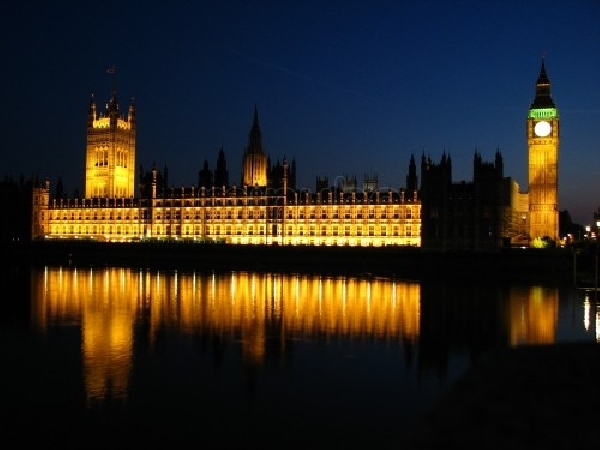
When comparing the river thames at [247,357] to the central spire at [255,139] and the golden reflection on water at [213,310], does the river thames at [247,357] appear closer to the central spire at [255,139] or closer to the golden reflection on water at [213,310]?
the golden reflection on water at [213,310]

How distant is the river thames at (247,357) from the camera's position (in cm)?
1659

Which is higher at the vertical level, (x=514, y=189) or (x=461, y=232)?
(x=514, y=189)

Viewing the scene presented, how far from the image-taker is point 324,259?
8044 cm

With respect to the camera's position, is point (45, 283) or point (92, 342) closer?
point (92, 342)

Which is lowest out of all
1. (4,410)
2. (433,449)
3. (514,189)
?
(4,410)

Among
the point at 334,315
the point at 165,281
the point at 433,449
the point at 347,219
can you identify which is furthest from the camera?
the point at 347,219

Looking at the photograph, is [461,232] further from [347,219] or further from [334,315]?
[334,315]

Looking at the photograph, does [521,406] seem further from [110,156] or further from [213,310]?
[110,156]

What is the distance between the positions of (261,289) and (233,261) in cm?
3545

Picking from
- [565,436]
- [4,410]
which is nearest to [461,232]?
[4,410]

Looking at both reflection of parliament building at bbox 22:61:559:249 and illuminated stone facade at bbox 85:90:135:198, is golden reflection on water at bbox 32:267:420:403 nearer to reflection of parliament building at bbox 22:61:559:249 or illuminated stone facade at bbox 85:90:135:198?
reflection of parliament building at bbox 22:61:559:249

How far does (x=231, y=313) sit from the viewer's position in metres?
36.0

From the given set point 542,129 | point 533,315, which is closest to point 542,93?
point 542,129

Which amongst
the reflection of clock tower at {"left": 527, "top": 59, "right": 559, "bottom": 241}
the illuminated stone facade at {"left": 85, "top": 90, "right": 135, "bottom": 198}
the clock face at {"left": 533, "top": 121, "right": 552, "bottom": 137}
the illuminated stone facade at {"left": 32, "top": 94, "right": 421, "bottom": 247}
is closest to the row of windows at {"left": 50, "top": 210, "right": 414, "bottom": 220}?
the illuminated stone facade at {"left": 32, "top": 94, "right": 421, "bottom": 247}
